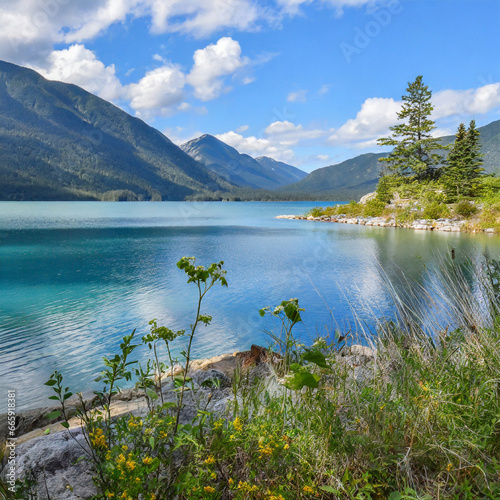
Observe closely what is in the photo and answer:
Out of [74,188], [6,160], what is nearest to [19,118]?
[6,160]

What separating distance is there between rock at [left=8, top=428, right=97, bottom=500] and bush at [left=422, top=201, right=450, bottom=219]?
35.2 meters

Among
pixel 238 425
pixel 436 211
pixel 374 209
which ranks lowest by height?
pixel 238 425

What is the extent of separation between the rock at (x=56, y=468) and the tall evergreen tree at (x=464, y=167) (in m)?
38.3

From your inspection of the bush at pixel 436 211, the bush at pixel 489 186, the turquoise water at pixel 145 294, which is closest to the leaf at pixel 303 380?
the turquoise water at pixel 145 294

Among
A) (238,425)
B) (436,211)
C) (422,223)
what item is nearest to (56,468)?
(238,425)

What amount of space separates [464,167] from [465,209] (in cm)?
623

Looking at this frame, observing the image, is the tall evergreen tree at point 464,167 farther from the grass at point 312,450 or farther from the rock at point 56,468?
the rock at point 56,468

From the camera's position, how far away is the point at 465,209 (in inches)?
1196

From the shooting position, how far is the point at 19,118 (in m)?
198

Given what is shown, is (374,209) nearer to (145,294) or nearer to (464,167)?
(464,167)

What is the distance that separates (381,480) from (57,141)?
213 metres

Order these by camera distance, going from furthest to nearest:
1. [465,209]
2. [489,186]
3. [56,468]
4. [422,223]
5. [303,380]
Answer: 1. [489,186]
2. [422,223]
3. [465,209]
4. [56,468]
5. [303,380]

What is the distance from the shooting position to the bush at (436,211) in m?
31.8

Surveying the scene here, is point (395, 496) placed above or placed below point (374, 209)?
below
